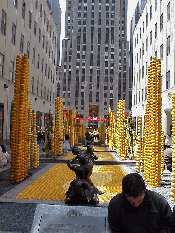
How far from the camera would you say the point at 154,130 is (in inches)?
320

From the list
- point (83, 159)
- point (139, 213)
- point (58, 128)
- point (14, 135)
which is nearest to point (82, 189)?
point (83, 159)

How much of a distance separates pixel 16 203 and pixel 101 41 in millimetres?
88614

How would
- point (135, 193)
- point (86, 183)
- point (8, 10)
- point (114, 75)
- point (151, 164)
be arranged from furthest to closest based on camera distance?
point (114, 75)
point (8, 10)
point (151, 164)
point (86, 183)
point (135, 193)

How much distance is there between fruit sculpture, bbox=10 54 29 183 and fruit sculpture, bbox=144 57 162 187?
455cm

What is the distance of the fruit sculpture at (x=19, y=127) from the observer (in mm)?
8195

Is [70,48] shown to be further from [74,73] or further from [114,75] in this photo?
[114,75]

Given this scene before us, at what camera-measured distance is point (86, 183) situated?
5797 mm

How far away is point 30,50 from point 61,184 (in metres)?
24.1

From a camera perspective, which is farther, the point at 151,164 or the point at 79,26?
the point at 79,26

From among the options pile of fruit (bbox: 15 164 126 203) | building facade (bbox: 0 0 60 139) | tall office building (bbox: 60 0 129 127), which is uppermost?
tall office building (bbox: 60 0 129 127)

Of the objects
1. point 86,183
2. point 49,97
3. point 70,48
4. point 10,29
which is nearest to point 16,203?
point 86,183

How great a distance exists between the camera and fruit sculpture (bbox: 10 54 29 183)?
8.20m

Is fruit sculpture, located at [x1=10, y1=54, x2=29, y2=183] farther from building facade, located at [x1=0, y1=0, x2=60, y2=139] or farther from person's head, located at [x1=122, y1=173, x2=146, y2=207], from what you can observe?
building facade, located at [x1=0, y1=0, x2=60, y2=139]

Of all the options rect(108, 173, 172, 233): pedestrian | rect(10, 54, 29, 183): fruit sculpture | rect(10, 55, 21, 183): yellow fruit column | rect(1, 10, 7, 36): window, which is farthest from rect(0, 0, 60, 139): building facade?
rect(108, 173, 172, 233): pedestrian
